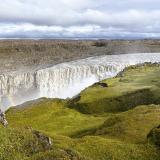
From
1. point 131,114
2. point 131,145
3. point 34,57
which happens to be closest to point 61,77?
point 34,57

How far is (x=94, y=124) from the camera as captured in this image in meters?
50.6

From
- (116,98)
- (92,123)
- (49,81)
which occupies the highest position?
(116,98)

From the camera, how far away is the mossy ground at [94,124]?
2615 centimetres

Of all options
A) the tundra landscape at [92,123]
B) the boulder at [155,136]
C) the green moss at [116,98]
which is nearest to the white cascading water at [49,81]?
the tundra landscape at [92,123]

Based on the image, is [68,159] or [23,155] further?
[23,155]

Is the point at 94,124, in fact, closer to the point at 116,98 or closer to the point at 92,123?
the point at 92,123

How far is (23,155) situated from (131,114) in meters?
18.1

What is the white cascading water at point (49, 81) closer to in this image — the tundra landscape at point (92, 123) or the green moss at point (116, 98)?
the tundra landscape at point (92, 123)

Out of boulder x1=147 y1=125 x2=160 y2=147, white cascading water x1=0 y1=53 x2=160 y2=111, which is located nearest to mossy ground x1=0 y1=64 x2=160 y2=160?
boulder x1=147 y1=125 x2=160 y2=147

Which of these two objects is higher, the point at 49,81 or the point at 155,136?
the point at 155,136

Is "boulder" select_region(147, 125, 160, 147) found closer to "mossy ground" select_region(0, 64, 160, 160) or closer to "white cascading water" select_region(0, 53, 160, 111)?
"mossy ground" select_region(0, 64, 160, 160)

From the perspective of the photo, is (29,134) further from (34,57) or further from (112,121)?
(34,57)

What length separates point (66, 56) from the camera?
18725 centimetres

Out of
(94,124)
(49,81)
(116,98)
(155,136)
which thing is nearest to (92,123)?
(94,124)
